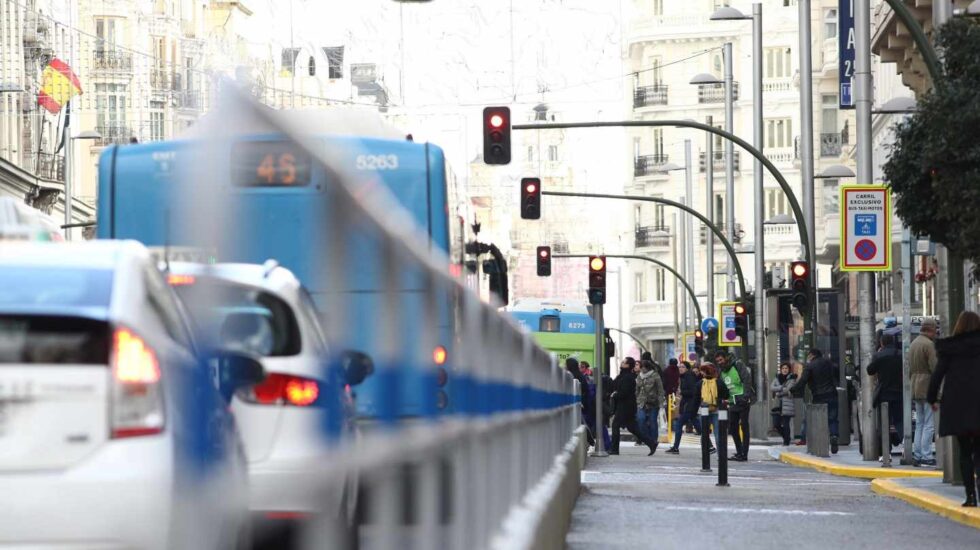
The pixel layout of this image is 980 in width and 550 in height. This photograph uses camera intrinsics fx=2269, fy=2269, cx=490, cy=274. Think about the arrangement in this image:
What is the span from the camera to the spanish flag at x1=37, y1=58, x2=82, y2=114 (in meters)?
77.1

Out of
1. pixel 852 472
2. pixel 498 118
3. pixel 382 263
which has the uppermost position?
pixel 498 118

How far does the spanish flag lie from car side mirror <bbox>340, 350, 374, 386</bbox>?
7390 cm

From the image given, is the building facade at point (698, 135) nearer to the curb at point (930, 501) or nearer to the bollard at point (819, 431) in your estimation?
the bollard at point (819, 431)

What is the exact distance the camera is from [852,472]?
28.5 metres

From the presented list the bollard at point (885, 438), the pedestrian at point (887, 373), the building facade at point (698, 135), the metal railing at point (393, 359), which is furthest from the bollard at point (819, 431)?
the building facade at point (698, 135)

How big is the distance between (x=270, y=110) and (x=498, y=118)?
32.7 meters

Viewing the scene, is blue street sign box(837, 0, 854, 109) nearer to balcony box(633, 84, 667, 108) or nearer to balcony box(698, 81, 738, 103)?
balcony box(698, 81, 738, 103)

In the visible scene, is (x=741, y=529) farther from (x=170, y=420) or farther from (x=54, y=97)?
(x=54, y=97)

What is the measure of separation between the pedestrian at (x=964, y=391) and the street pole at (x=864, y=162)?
41.7 feet

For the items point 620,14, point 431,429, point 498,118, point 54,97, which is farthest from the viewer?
point 620,14

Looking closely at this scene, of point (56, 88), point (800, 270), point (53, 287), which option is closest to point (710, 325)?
point (800, 270)

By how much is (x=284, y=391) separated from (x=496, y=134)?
3198 centimetres

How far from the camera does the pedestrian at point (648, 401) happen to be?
3925 centimetres

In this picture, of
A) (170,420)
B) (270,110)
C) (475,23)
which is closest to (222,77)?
(270,110)
